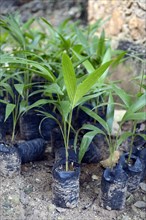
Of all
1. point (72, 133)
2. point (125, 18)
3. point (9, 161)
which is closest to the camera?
point (9, 161)

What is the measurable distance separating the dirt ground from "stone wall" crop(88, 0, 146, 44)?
3.80 feet

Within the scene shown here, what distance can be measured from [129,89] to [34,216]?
1267 millimetres

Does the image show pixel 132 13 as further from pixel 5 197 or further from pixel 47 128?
pixel 5 197

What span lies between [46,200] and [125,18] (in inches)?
63.7

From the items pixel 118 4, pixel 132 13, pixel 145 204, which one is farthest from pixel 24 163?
pixel 118 4

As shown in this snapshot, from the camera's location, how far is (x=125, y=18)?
8.40 ft

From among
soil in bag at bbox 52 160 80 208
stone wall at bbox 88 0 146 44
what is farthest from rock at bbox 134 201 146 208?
stone wall at bbox 88 0 146 44

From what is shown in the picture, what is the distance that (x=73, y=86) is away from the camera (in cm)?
121

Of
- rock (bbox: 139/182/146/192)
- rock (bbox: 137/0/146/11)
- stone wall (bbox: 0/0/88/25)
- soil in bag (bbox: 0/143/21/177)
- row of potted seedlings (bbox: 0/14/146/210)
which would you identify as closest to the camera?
row of potted seedlings (bbox: 0/14/146/210)

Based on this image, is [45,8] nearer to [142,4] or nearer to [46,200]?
[142,4]

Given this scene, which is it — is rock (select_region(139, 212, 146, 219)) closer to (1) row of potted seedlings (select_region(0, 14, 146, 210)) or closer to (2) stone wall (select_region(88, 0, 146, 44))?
(1) row of potted seedlings (select_region(0, 14, 146, 210))

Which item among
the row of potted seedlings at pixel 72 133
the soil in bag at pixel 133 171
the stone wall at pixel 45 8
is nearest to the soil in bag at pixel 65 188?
the row of potted seedlings at pixel 72 133

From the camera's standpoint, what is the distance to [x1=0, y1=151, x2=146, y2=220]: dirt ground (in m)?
1.31

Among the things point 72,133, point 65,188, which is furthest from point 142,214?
point 72,133
